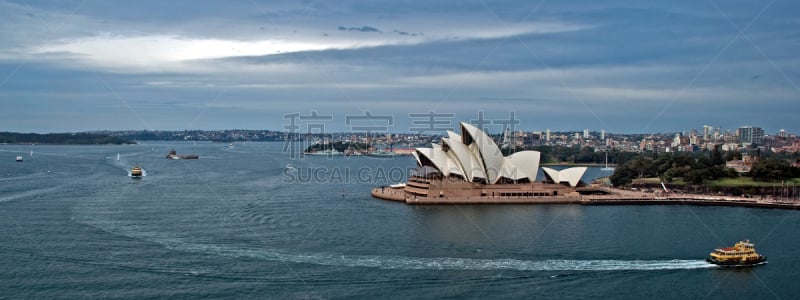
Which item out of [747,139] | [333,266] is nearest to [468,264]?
[333,266]

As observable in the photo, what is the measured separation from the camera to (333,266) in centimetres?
1545

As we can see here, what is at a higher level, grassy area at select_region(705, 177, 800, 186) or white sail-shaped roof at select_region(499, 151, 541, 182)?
white sail-shaped roof at select_region(499, 151, 541, 182)

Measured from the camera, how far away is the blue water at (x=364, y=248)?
14.0m

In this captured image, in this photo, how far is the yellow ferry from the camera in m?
16.3

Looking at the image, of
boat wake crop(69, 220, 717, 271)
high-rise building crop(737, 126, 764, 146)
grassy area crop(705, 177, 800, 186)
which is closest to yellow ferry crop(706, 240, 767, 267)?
boat wake crop(69, 220, 717, 271)

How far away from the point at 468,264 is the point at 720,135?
89104mm

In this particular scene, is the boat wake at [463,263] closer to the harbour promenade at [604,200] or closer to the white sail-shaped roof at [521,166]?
the harbour promenade at [604,200]

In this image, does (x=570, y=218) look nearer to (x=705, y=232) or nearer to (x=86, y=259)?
(x=705, y=232)

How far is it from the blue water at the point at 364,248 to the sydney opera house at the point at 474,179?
1.40 metres

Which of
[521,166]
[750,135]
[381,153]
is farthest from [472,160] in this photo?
[750,135]

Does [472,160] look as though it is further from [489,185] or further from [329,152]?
[329,152]

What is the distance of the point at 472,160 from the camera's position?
28922 mm

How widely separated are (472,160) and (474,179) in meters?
0.79

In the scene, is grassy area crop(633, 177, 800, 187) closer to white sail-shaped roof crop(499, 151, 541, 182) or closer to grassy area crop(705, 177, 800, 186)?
grassy area crop(705, 177, 800, 186)
